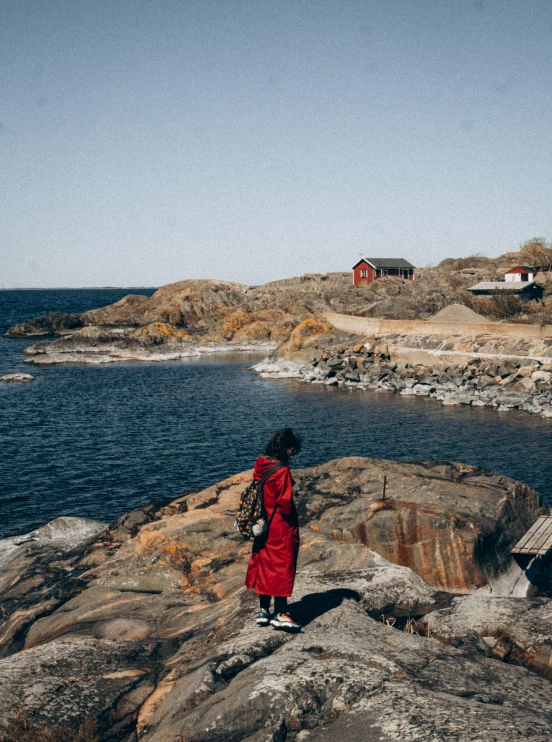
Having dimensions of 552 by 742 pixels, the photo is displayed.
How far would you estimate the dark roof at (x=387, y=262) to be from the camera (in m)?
98.4

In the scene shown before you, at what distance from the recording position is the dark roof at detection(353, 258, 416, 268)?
323 feet

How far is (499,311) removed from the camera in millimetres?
78750

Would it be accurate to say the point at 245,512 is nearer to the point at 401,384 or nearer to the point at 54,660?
the point at 54,660

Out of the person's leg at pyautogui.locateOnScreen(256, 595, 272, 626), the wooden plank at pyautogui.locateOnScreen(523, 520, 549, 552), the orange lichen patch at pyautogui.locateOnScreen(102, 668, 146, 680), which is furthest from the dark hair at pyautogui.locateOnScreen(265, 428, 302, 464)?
the wooden plank at pyautogui.locateOnScreen(523, 520, 549, 552)

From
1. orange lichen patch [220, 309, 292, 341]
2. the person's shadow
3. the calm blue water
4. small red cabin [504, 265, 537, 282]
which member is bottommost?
the calm blue water

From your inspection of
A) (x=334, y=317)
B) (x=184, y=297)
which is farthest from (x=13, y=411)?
(x=184, y=297)

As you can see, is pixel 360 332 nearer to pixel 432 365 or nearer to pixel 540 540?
pixel 432 365

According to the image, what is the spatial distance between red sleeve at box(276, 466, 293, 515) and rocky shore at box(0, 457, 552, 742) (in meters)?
1.54

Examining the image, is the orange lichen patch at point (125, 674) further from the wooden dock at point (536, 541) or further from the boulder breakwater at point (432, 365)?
the boulder breakwater at point (432, 365)

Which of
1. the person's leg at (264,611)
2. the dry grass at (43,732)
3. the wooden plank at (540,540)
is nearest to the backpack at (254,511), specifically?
the person's leg at (264,611)

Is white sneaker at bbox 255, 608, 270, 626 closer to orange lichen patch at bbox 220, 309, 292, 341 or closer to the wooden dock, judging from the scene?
the wooden dock

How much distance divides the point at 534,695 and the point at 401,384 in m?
48.1

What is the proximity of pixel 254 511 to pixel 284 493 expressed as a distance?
0.43 metres

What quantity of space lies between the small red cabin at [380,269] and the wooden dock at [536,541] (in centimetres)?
8422
